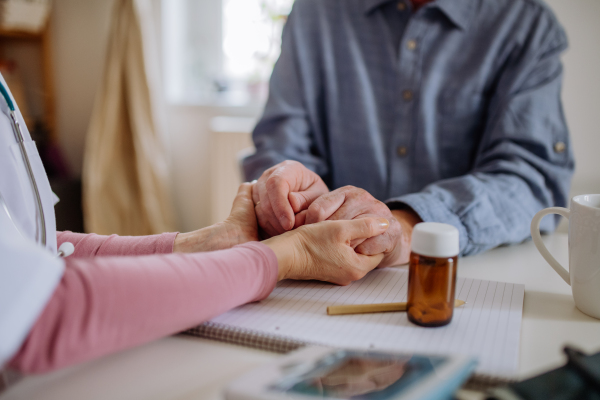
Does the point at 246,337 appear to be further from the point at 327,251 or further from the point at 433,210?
the point at 433,210

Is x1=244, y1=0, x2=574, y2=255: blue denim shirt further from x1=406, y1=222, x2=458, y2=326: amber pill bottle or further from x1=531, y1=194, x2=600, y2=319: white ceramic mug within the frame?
x1=406, y1=222, x2=458, y2=326: amber pill bottle

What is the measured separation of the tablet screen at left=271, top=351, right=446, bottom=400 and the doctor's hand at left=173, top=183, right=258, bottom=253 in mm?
324

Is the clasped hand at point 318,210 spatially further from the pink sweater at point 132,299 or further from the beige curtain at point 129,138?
the beige curtain at point 129,138

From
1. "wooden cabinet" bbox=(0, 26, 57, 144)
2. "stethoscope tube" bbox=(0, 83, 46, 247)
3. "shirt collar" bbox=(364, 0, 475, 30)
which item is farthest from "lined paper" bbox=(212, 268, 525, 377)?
"wooden cabinet" bbox=(0, 26, 57, 144)

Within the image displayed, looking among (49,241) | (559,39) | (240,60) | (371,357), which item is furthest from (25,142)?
(240,60)

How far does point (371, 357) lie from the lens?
0.39 m

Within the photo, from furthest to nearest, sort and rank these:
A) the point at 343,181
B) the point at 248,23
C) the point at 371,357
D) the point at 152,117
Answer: the point at 248,23, the point at 152,117, the point at 343,181, the point at 371,357

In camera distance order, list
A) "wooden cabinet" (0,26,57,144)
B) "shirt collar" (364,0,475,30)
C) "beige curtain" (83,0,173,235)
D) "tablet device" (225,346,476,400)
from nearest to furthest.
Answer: "tablet device" (225,346,476,400) → "shirt collar" (364,0,475,30) → "beige curtain" (83,0,173,235) → "wooden cabinet" (0,26,57,144)

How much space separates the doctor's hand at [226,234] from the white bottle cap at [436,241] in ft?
0.98

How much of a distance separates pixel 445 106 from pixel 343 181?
0.30 metres

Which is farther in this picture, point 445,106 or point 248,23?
point 248,23

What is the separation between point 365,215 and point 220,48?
186cm

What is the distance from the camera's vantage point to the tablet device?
0.33m

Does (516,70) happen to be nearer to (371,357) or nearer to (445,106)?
(445,106)
